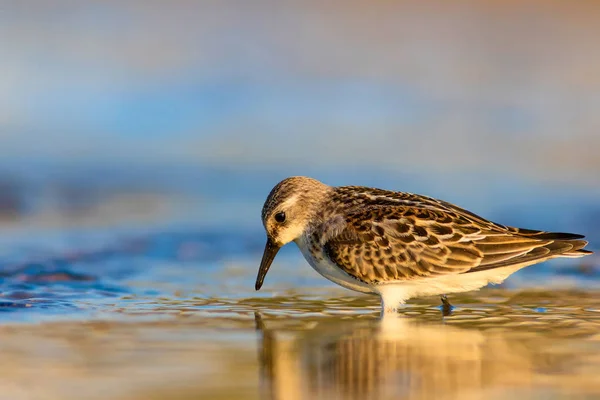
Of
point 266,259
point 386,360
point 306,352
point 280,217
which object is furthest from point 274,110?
point 386,360

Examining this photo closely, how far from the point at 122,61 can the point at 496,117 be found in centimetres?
674

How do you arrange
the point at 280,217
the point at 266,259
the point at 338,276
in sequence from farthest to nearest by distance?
the point at 266,259, the point at 280,217, the point at 338,276

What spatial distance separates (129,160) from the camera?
1638 centimetres

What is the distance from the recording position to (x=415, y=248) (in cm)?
873

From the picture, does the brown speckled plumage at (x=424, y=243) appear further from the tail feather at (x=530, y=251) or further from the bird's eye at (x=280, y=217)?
the bird's eye at (x=280, y=217)

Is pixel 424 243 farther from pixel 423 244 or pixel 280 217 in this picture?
pixel 280 217

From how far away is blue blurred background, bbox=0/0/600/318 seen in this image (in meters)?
14.2

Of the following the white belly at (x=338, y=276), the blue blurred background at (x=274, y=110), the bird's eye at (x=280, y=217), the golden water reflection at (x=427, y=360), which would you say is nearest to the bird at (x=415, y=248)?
the white belly at (x=338, y=276)

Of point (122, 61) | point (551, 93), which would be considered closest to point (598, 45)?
point (551, 93)

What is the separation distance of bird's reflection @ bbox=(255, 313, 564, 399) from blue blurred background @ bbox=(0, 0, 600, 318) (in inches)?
176

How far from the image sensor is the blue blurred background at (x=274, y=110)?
46.7ft

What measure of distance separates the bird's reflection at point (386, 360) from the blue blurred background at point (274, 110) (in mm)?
4468

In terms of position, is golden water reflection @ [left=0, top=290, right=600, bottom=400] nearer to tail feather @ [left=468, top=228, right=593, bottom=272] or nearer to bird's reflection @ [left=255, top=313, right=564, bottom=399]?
bird's reflection @ [left=255, top=313, right=564, bottom=399]

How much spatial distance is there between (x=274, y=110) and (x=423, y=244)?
978 centimetres
